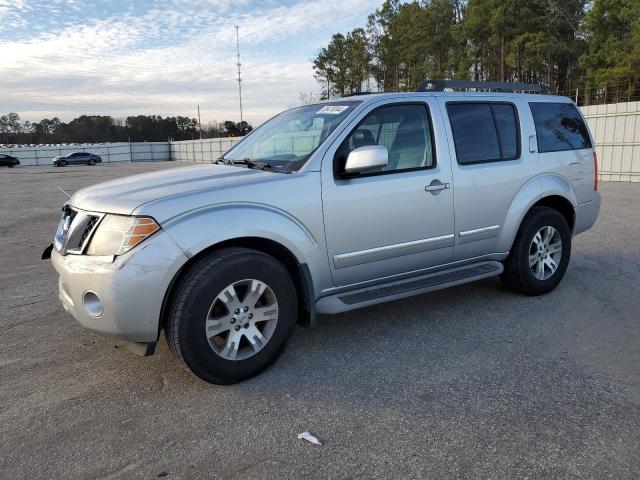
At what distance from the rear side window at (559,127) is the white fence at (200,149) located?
39164 millimetres

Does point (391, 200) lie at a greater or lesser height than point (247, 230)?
greater

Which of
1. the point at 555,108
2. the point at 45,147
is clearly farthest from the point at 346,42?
the point at 555,108

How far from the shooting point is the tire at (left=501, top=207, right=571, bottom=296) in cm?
480

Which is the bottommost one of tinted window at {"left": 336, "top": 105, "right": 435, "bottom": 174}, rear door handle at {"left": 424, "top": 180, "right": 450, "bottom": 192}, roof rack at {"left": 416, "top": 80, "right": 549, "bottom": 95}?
rear door handle at {"left": 424, "top": 180, "right": 450, "bottom": 192}

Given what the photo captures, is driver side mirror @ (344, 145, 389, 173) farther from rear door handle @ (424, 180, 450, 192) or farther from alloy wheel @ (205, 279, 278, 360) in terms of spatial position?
alloy wheel @ (205, 279, 278, 360)

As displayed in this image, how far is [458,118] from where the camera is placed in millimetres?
4402

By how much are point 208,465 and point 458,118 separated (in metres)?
3.30

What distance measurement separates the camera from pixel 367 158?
138 inches

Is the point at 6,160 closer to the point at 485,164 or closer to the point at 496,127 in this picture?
the point at 496,127

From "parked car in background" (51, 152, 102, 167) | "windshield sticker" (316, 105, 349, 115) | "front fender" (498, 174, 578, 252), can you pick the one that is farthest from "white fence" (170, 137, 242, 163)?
"windshield sticker" (316, 105, 349, 115)

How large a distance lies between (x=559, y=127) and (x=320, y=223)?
2990 millimetres

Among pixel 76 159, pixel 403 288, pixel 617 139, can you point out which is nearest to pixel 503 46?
pixel 617 139

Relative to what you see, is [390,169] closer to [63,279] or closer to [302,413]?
[302,413]

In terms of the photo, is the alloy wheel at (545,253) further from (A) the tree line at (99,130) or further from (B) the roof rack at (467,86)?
(A) the tree line at (99,130)
